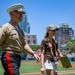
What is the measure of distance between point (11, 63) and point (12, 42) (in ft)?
1.09

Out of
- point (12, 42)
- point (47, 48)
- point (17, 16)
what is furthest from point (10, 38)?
point (47, 48)

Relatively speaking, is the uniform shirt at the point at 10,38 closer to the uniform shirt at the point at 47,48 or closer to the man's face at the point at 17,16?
the man's face at the point at 17,16

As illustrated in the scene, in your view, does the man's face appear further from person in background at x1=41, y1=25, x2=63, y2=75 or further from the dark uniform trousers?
person in background at x1=41, y1=25, x2=63, y2=75

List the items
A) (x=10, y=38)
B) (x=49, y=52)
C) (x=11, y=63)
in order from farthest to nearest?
(x=49, y=52) < (x=10, y=38) < (x=11, y=63)

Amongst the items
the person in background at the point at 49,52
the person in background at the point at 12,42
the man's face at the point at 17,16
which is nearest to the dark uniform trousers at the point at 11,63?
the person in background at the point at 12,42

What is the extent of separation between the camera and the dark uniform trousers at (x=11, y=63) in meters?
4.43

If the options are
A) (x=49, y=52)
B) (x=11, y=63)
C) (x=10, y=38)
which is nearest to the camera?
(x=11, y=63)

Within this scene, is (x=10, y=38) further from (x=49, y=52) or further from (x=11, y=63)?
(x=49, y=52)

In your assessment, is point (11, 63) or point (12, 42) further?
point (12, 42)

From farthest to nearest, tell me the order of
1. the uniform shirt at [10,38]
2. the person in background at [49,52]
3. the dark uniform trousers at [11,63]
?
the person in background at [49,52] < the uniform shirt at [10,38] < the dark uniform trousers at [11,63]

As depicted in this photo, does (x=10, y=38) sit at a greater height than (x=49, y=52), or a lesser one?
greater

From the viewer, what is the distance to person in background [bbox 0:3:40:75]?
4.47 metres

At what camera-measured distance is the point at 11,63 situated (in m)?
4.47

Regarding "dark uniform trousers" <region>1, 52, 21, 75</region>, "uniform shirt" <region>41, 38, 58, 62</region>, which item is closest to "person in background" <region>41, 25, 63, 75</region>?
"uniform shirt" <region>41, 38, 58, 62</region>
